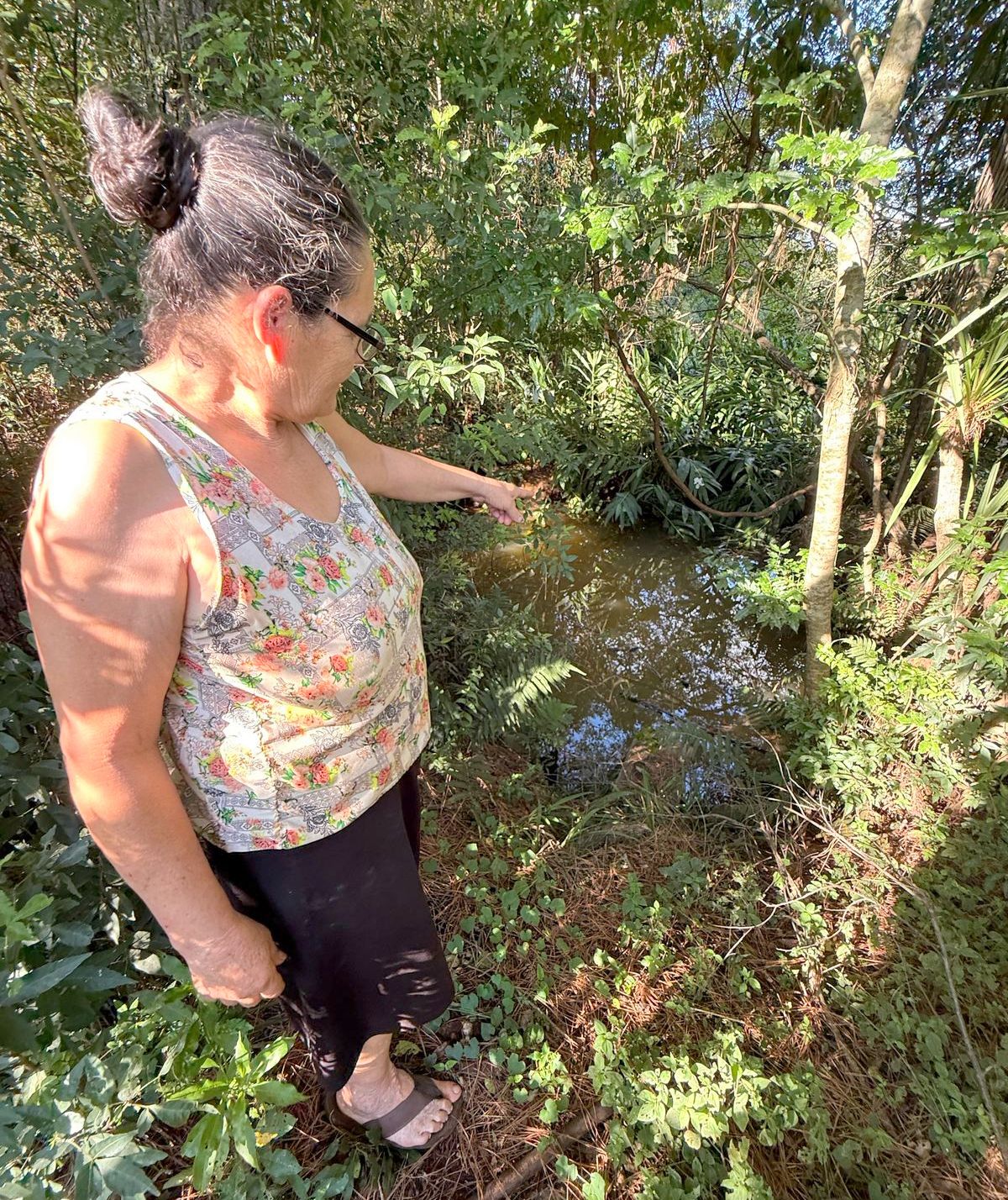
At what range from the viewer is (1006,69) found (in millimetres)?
2336

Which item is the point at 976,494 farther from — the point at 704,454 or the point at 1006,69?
the point at 704,454

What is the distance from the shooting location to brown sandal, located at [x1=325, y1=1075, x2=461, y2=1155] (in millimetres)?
1445

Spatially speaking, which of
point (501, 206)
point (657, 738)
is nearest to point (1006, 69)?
point (501, 206)

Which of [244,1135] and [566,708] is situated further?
[566,708]

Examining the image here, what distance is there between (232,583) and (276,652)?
127mm

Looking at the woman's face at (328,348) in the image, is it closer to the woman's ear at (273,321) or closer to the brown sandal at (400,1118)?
the woman's ear at (273,321)

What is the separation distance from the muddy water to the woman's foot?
4.75ft

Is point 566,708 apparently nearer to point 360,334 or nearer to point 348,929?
point 348,929

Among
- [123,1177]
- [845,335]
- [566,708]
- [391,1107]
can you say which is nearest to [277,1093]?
[123,1177]

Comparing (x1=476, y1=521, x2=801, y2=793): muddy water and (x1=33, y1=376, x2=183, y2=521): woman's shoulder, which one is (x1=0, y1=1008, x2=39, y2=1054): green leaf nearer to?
(x1=33, y1=376, x2=183, y2=521): woman's shoulder

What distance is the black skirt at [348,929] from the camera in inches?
42.0

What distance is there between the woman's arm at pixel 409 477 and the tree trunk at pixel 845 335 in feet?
3.99

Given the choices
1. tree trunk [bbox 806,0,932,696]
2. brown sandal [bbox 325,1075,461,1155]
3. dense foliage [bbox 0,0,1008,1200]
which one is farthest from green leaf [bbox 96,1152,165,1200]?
tree trunk [bbox 806,0,932,696]

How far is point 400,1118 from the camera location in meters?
1.45
